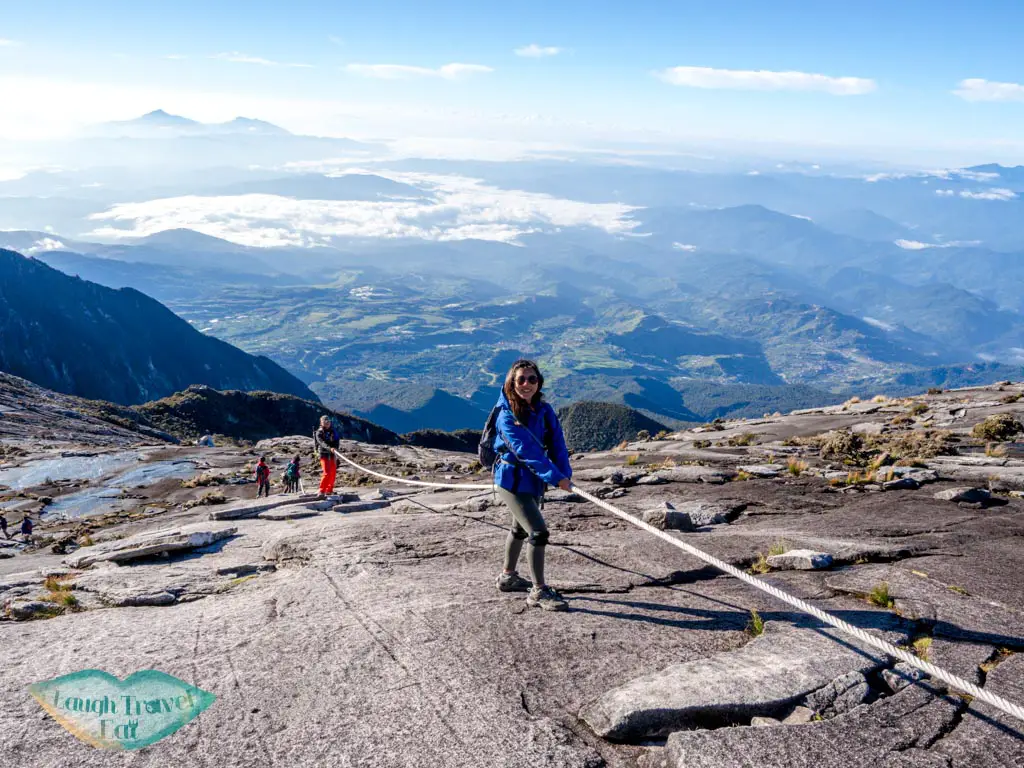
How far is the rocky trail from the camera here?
513 cm

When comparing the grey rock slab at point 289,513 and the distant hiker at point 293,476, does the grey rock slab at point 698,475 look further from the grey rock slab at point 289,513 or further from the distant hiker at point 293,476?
the distant hiker at point 293,476

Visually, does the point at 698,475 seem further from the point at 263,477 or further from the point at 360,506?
the point at 263,477

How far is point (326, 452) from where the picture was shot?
20.4m

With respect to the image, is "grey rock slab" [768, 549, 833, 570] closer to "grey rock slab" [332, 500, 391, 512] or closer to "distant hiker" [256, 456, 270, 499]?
"grey rock slab" [332, 500, 391, 512]

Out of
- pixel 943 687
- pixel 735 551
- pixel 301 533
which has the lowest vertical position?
pixel 301 533

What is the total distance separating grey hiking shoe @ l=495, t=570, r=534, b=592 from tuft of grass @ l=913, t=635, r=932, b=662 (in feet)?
14.5

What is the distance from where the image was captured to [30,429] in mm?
44469

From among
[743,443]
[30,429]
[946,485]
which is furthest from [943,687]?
[30,429]

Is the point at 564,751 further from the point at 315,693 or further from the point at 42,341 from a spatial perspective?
the point at 42,341

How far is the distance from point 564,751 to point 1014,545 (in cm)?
889

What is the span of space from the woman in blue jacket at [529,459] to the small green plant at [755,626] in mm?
2122

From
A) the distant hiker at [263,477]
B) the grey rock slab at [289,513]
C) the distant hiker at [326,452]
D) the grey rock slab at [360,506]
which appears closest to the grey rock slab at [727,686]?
the grey rock slab at [360,506]

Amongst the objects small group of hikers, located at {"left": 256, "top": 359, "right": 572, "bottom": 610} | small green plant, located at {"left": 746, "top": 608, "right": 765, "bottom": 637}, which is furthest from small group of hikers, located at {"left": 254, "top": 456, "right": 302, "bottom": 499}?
small green plant, located at {"left": 746, "top": 608, "right": 765, "bottom": 637}

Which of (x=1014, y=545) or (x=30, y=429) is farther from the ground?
(x=1014, y=545)
